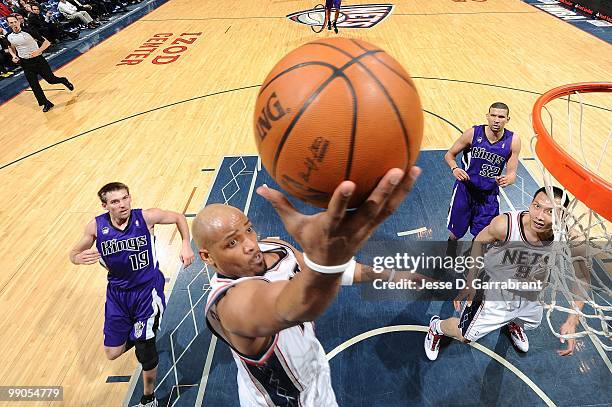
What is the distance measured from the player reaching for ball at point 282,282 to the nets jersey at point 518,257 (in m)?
1.62

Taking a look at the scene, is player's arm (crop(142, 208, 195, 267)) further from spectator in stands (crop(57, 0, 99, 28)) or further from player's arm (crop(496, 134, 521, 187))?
spectator in stands (crop(57, 0, 99, 28))

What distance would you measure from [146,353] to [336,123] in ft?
8.09

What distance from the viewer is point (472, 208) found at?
3898 millimetres

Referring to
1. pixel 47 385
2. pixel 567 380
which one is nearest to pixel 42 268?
pixel 47 385

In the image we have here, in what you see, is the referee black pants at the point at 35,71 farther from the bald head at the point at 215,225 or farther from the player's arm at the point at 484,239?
the player's arm at the point at 484,239

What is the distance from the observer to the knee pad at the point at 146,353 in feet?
9.63

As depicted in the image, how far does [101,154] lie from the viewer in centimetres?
655

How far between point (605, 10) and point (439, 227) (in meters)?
11.5

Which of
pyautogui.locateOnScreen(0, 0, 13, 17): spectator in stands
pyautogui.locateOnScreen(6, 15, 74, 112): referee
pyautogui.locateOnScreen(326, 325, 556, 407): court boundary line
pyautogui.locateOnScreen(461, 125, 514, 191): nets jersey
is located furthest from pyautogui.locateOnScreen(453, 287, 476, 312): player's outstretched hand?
pyautogui.locateOnScreen(0, 0, 13, 17): spectator in stands

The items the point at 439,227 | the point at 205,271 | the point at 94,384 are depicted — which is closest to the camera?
the point at 94,384

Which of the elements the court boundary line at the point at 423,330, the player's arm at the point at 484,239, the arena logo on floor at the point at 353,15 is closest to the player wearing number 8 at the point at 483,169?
the player's arm at the point at 484,239

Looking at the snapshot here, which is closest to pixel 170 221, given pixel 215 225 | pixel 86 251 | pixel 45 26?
pixel 86 251

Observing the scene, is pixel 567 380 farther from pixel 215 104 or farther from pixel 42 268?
pixel 215 104

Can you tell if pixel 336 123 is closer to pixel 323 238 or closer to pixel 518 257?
pixel 323 238
